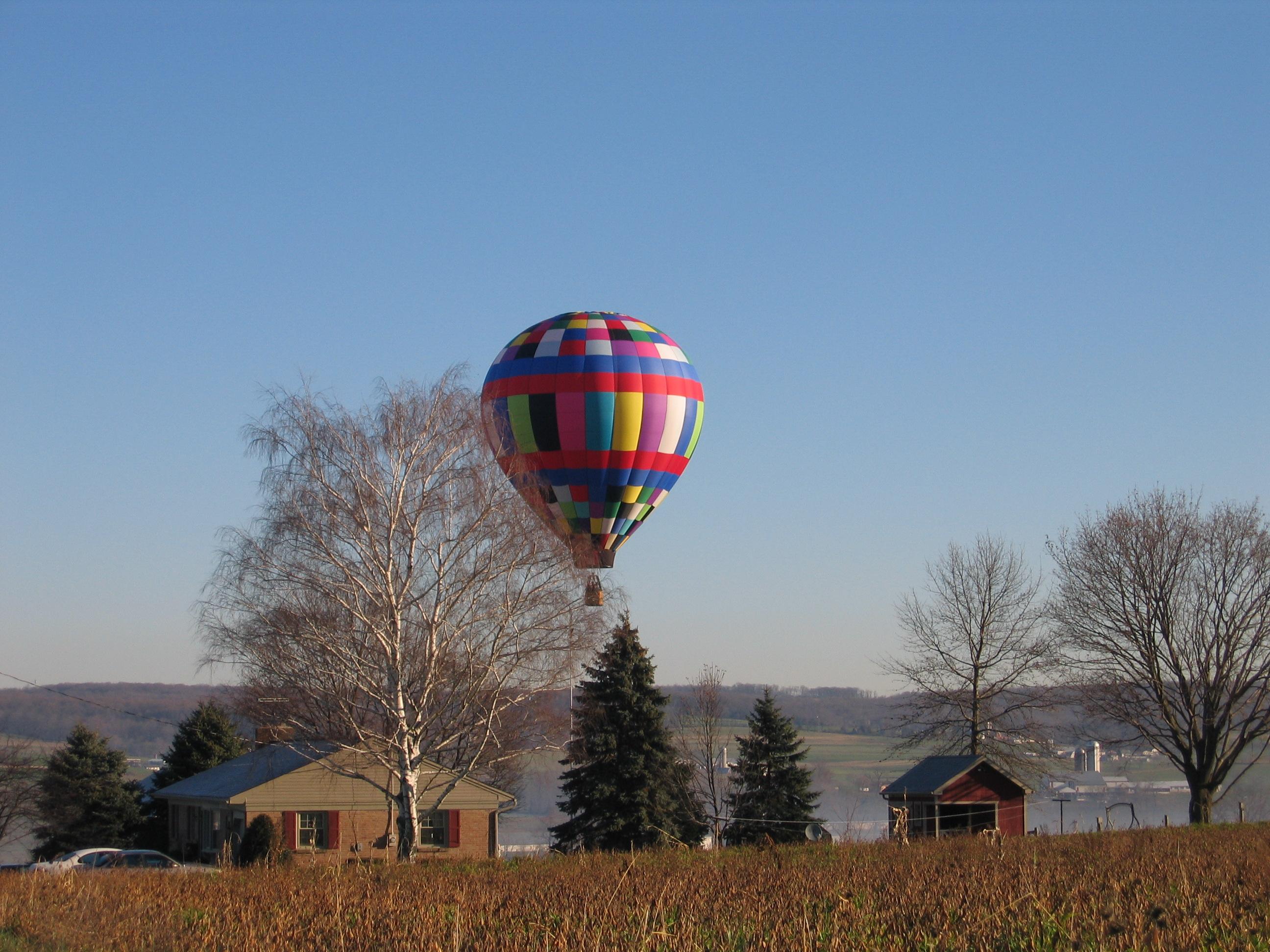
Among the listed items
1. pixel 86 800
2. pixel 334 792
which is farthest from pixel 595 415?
pixel 86 800

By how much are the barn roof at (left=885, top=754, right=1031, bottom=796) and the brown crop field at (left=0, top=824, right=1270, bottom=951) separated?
12.1 m

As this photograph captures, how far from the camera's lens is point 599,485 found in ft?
116

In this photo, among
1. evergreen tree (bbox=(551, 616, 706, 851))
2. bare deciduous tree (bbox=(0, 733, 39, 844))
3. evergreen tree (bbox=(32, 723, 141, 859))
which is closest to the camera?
evergreen tree (bbox=(551, 616, 706, 851))

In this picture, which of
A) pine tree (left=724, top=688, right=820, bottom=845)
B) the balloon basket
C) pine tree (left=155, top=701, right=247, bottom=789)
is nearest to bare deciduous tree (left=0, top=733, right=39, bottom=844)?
pine tree (left=155, top=701, right=247, bottom=789)

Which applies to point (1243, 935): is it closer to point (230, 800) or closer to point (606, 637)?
point (606, 637)

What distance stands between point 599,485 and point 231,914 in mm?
22297

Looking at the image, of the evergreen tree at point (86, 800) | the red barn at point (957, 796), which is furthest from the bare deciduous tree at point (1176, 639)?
the evergreen tree at point (86, 800)

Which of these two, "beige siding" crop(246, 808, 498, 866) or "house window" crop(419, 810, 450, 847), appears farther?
"house window" crop(419, 810, 450, 847)

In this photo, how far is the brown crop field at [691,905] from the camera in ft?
36.4

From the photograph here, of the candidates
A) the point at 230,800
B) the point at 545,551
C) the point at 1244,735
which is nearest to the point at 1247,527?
the point at 1244,735

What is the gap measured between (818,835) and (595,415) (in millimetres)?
12121

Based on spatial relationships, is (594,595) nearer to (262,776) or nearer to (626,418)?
(626,418)

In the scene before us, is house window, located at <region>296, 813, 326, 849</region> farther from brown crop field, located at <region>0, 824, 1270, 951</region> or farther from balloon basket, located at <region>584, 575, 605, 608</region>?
brown crop field, located at <region>0, 824, 1270, 951</region>

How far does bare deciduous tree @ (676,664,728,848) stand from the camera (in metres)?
52.9
